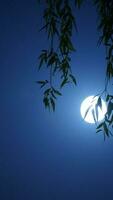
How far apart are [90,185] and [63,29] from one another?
9.55ft

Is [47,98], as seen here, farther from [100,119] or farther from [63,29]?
[100,119]

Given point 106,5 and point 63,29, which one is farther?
point 63,29

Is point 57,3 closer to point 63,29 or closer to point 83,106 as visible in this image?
point 63,29

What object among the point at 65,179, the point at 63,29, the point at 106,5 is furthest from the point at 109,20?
the point at 65,179

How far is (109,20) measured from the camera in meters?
2.43

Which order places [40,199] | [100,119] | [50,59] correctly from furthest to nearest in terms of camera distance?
[40,199]
[100,119]
[50,59]

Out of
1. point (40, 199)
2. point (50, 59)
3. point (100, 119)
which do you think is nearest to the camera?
point (50, 59)

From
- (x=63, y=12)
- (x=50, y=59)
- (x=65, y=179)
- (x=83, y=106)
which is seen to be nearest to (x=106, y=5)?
(x=63, y=12)

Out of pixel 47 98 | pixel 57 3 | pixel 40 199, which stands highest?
pixel 57 3

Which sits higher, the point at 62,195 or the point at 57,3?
the point at 57,3

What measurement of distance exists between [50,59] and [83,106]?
232 cm

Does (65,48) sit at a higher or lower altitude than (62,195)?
higher

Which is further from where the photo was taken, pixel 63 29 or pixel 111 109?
pixel 63 29

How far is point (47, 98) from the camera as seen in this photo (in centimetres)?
263
